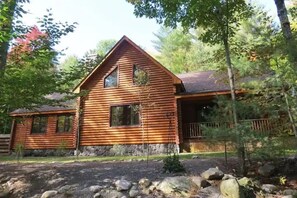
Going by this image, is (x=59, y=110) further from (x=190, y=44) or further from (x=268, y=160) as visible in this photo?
(x=190, y=44)

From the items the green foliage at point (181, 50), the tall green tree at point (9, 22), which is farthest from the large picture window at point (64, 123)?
the green foliage at point (181, 50)

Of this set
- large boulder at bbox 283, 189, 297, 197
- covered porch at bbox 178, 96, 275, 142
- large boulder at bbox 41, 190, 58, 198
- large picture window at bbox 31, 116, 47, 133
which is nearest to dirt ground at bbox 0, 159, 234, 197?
large boulder at bbox 41, 190, 58, 198

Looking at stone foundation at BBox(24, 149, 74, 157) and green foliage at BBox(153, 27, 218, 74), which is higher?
green foliage at BBox(153, 27, 218, 74)

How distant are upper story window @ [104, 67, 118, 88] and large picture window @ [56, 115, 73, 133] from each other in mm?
3904

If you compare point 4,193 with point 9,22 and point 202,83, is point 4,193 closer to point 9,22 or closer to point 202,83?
point 9,22

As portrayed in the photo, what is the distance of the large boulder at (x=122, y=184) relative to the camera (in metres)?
7.41

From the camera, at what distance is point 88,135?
708 inches

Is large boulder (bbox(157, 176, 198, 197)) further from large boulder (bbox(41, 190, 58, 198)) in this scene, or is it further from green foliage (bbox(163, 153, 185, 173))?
large boulder (bbox(41, 190, 58, 198))

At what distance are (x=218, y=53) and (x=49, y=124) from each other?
14.1m

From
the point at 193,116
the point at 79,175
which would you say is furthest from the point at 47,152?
the point at 79,175

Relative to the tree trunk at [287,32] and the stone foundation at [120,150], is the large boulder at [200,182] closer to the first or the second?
the tree trunk at [287,32]

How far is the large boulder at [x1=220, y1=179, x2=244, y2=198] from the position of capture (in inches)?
268

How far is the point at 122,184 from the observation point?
297 inches

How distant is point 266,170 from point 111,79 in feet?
38.4
